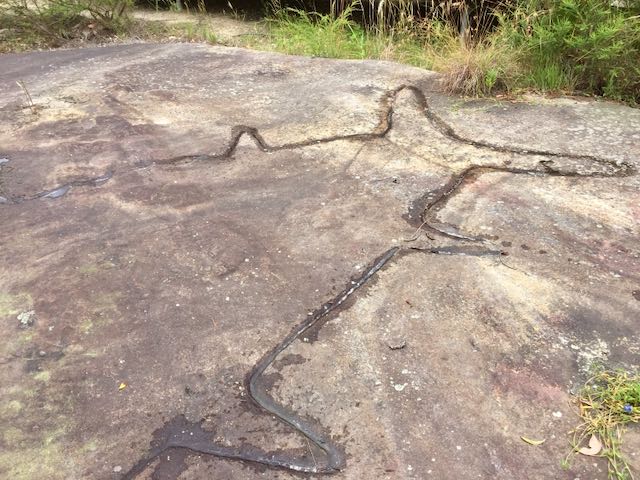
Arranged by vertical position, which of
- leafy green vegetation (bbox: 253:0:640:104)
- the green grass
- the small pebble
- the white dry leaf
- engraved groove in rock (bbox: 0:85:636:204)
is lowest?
the white dry leaf

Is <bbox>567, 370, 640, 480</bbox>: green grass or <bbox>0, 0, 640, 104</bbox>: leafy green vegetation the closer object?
<bbox>567, 370, 640, 480</bbox>: green grass

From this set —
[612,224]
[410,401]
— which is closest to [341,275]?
[410,401]

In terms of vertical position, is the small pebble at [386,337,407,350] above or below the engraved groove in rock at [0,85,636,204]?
below

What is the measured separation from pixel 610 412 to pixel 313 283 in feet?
3.64

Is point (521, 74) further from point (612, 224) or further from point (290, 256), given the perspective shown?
point (290, 256)

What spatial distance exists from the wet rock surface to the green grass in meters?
0.04

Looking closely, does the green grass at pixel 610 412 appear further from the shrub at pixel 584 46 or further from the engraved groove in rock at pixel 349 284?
the shrub at pixel 584 46

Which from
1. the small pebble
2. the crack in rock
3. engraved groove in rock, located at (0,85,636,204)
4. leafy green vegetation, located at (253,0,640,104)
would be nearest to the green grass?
the small pebble

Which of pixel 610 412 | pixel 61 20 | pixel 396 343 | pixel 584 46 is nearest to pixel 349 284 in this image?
pixel 396 343

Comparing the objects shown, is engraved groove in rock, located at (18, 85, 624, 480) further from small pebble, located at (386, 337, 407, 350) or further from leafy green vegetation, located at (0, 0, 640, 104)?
leafy green vegetation, located at (0, 0, 640, 104)

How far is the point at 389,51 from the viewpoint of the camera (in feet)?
15.7

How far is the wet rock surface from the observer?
1780mm

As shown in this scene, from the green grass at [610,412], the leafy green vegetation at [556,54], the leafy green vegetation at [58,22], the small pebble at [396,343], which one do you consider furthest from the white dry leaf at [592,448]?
the leafy green vegetation at [58,22]

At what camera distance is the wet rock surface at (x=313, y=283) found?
1780 millimetres
